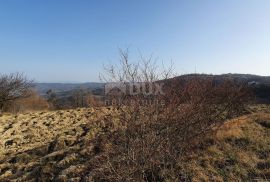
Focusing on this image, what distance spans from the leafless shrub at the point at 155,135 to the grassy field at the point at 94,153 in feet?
0.90

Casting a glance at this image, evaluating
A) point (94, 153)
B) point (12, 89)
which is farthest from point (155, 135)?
point (12, 89)

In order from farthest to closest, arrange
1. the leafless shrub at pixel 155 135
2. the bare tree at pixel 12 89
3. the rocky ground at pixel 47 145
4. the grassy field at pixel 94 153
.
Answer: the bare tree at pixel 12 89
the rocky ground at pixel 47 145
the grassy field at pixel 94 153
the leafless shrub at pixel 155 135

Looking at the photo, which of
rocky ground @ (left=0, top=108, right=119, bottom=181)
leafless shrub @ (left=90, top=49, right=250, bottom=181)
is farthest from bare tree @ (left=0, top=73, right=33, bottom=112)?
leafless shrub @ (left=90, top=49, right=250, bottom=181)

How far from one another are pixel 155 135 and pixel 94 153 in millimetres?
3240

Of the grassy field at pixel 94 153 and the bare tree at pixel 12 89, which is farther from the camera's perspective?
the bare tree at pixel 12 89

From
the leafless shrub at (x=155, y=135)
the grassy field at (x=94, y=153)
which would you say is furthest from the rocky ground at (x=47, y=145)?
the leafless shrub at (x=155, y=135)

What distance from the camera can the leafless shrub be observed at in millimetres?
5543

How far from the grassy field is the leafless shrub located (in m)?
0.27

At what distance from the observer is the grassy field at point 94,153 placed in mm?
6434

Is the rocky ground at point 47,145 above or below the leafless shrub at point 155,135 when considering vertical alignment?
below

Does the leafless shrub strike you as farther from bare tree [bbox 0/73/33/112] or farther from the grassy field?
bare tree [bbox 0/73/33/112]

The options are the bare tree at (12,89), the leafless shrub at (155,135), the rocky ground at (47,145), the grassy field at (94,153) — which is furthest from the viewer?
the bare tree at (12,89)

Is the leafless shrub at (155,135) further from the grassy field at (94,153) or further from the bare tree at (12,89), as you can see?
the bare tree at (12,89)

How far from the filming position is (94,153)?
8.44 m
